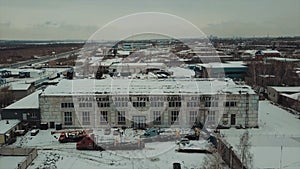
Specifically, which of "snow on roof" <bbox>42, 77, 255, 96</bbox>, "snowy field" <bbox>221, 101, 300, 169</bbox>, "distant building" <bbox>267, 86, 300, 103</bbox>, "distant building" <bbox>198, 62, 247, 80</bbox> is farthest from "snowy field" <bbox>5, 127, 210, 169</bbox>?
"distant building" <bbox>198, 62, 247, 80</bbox>

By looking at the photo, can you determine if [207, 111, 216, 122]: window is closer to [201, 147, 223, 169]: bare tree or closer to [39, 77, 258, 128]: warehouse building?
[39, 77, 258, 128]: warehouse building

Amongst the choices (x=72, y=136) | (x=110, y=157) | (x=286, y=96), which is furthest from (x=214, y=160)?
(x=286, y=96)

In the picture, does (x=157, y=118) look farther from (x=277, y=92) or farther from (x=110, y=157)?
(x=277, y=92)

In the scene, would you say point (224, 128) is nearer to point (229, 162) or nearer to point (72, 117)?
point (229, 162)

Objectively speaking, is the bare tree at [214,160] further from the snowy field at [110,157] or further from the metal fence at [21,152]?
the metal fence at [21,152]

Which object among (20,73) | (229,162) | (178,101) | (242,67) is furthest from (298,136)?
(20,73)

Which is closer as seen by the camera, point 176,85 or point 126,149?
point 126,149

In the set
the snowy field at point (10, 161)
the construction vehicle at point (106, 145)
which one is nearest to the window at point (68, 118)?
the construction vehicle at point (106, 145)

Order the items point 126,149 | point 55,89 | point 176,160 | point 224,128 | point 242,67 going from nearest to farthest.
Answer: point 176,160
point 126,149
point 224,128
point 55,89
point 242,67
